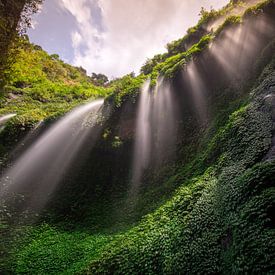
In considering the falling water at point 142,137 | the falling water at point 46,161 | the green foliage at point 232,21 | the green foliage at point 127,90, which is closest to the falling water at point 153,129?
the falling water at point 142,137

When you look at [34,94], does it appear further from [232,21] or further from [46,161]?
[232,21]

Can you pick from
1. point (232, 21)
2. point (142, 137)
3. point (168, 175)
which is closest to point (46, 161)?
point (142, 137)

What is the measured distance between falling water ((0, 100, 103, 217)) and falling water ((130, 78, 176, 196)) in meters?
3.23

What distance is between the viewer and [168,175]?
995cm

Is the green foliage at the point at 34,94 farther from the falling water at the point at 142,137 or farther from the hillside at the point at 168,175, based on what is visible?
the falling water at the point at 142,137

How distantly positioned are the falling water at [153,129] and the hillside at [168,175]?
6 centimetres

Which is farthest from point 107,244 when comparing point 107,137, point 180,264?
point 107,137

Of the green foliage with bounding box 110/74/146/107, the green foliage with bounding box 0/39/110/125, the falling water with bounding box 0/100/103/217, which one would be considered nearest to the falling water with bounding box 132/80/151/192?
the green foliage with bounding box 110/74/146/107

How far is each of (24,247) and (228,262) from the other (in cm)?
696

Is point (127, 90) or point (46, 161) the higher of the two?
point (127, 90)

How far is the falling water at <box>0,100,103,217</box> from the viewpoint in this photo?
1178 cm

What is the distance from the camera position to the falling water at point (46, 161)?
1178cm

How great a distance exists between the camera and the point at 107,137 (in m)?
13.4

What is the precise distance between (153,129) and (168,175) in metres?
3.26
